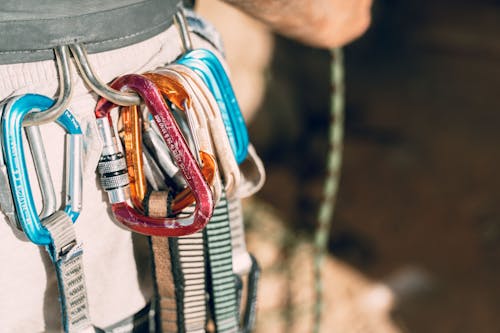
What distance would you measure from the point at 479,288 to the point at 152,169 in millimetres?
2078

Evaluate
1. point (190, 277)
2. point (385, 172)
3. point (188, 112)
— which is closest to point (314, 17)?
point (188, 112)

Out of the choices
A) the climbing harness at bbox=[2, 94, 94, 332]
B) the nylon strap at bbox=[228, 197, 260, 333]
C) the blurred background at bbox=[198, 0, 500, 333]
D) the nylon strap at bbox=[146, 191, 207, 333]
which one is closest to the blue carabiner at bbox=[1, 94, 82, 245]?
the climbing harness at bbox=[2, 94, 94, 332]

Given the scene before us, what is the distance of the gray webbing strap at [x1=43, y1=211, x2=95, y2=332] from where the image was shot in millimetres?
A: 739

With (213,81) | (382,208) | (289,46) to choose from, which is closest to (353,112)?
(289,46)

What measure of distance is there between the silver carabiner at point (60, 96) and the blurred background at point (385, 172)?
178 centimetres

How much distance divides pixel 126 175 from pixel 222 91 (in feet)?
0.58

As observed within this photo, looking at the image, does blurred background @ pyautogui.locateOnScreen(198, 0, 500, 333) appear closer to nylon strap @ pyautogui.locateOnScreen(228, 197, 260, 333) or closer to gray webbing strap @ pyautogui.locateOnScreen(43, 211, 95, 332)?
nylon strap @ pyautogui.locateOnScreen(228, 197, 260, 333)

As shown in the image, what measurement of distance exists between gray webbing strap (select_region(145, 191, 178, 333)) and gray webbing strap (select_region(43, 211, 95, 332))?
0.10 m

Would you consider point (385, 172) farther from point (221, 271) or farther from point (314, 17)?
point (221, 271)

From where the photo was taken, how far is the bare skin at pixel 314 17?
3.16 ft

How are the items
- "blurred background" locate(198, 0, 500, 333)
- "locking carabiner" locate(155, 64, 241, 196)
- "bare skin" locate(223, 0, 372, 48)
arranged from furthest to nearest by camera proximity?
"blurred background" locate(198, 0, 500, 333), "bare skin" locate(223, 0, 372, 48), "locking carabiner" locate(155, 64, 241, 196)

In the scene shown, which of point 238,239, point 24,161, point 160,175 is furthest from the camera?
point 238,239

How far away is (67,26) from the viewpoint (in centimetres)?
73

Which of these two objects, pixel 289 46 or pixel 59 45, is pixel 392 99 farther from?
pixel 59 45
